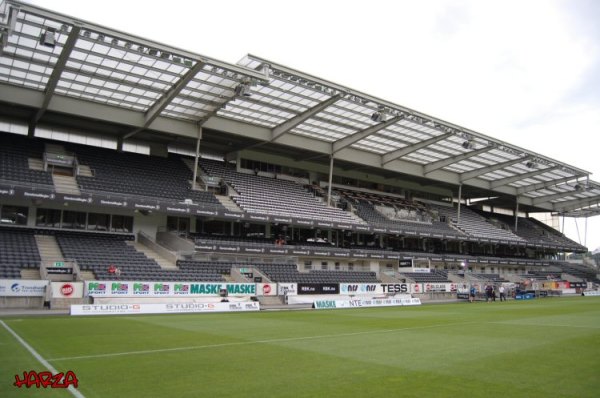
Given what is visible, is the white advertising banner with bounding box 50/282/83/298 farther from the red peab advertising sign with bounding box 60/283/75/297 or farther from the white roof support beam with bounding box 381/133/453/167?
the white roof support beam with bounding box 381/133/453/167

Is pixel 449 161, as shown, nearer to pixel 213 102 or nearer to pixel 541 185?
pixel 541 185

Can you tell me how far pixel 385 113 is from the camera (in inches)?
1544

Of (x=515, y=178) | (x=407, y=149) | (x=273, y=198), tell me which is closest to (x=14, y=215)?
(x=273, y=198)

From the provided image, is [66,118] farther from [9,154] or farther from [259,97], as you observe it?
[259,97]

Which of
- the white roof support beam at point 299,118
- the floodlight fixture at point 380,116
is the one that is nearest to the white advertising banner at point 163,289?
the white roof support beam at point 299,118

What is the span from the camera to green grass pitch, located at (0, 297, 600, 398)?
7863 mm

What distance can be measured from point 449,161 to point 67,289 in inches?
1628

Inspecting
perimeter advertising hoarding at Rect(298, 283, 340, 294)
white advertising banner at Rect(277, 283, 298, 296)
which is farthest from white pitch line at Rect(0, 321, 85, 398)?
perimeter advertising hoarding at Rect(298, 283, 340, 294)

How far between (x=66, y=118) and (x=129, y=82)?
9682 mm

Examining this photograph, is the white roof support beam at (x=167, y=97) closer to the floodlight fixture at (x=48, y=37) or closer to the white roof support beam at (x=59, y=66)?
the white roof support beam at (x=59, y=66)

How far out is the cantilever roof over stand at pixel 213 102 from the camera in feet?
89.0

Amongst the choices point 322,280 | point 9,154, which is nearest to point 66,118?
point 9,154

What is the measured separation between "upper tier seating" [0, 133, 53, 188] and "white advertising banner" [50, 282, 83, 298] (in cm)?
945

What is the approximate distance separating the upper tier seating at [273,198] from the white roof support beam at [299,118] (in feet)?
18.5
